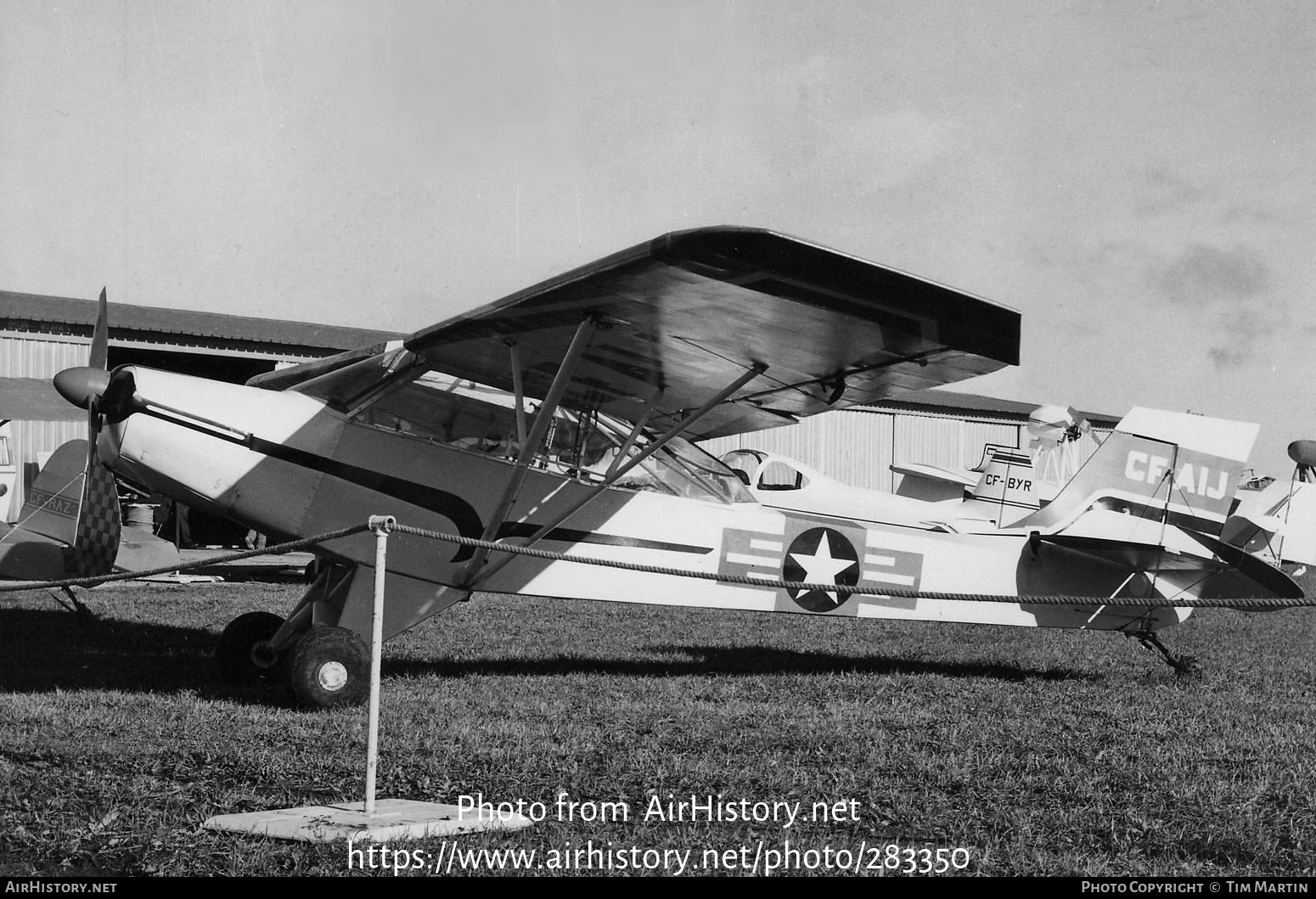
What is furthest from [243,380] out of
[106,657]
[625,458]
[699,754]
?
[699,754]

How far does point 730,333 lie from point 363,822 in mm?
3257

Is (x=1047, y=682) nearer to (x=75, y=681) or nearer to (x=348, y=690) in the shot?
(x=348, y=690)

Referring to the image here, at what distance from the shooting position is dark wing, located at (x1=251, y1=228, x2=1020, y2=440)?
14.9 feet

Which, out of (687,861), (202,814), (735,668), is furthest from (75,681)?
(687,861)

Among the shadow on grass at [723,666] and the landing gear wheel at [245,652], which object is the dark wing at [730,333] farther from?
the shadow on grass at [723,666]

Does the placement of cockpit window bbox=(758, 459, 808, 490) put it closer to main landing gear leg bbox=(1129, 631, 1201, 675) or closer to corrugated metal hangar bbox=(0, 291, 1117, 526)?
main landing gear leg bbox=(1129, 631, 1201, 675)

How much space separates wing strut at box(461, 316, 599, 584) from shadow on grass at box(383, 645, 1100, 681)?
1.07m

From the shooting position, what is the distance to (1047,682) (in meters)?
7.41

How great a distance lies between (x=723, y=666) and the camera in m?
8.00

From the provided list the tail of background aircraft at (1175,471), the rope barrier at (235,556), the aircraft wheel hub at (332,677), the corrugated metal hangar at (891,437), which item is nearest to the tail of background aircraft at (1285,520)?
the corrugated metal hangar at (891,437)

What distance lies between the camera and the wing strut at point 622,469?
6367mm

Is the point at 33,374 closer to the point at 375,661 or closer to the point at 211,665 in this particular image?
the point at 211,665

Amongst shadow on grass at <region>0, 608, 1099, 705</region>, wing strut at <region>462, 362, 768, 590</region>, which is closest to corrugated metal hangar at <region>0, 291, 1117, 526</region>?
shadow on grass at <region>0, 608, 1099, 705</region>

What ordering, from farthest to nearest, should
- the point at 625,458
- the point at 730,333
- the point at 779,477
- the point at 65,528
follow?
the point at 779,477, the point at 65,528, the point at 625,458, the point at 730,333
